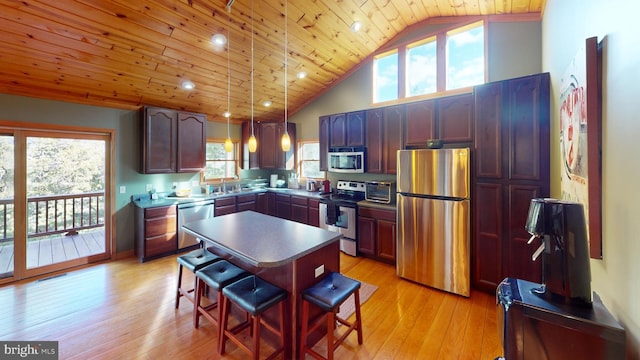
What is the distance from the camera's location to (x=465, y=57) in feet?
12.2

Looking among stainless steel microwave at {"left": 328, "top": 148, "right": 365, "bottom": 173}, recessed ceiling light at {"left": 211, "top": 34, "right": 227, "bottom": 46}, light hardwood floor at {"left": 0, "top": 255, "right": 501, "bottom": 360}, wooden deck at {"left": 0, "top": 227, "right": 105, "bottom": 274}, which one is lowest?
light hardwood floor at {"left": 0, "top": 255, "right": 501, "bottom": 360}

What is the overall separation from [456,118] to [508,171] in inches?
33.9

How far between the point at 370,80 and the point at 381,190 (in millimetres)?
2082

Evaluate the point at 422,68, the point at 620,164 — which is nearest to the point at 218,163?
the point at 422,68

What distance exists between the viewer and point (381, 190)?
418 centimetres

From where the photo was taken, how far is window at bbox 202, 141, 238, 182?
5.27 m

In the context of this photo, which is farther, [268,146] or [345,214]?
[268,146]

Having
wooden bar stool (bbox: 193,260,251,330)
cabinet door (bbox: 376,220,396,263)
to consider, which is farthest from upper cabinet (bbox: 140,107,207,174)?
cabinet door (bbox: 376,220,396,263)

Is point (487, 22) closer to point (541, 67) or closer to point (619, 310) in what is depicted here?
point (541, 67)

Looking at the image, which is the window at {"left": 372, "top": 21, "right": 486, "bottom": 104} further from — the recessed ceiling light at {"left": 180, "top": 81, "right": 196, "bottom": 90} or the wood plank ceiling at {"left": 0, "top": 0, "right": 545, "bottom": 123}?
the recessed ceiling light at {"left": 180, "top": 81, "right": 196, "bottom": 90}

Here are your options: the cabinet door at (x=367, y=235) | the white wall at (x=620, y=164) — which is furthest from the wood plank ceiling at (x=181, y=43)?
the cabinet door at (x=367, y=235)

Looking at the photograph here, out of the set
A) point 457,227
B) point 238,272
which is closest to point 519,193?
point 457,227

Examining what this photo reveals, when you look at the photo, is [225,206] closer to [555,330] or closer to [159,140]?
[159,140]

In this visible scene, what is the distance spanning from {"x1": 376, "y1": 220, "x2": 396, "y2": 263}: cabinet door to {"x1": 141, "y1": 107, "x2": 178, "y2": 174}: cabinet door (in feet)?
12.1
